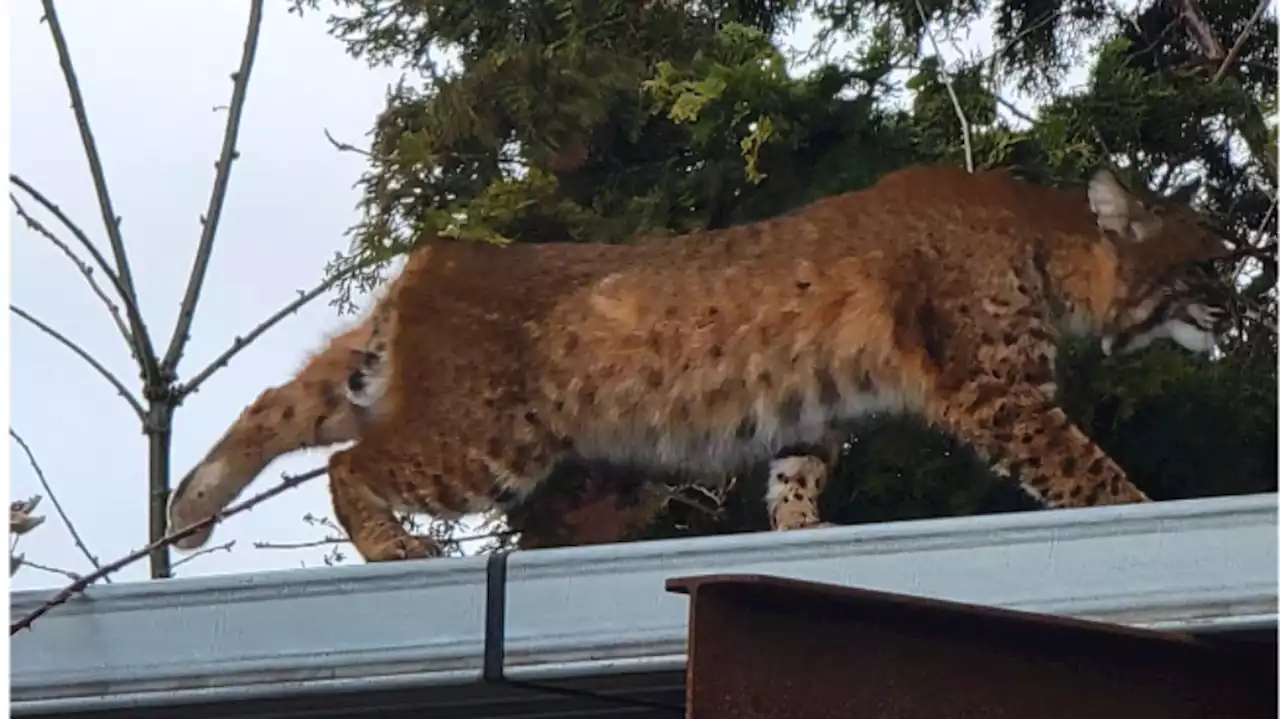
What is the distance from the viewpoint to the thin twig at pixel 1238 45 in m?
2.61

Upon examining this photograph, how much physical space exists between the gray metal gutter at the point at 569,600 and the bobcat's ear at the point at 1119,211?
2.70 feet

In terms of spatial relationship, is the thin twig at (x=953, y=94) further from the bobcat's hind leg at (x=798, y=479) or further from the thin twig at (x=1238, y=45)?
the bobcat's hind leg at (x=798, y=479)

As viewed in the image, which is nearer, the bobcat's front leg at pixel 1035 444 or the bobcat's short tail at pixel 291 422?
the bobcat's front leg at pixel 1035 444

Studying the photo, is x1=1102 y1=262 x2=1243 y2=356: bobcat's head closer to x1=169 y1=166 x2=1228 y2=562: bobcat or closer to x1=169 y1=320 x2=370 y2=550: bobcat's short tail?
x1=169 y1=166 x2=1228 y2=562: bobcat

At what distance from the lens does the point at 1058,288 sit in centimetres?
241

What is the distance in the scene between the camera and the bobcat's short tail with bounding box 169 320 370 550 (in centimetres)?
239

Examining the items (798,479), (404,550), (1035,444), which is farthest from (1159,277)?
(404,550)

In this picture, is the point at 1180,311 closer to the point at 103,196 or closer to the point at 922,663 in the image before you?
the point at 922,663

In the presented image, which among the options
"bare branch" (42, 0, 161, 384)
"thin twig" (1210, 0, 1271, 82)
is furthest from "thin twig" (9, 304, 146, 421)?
"thin twig" (1210, 0, 1271, 82)

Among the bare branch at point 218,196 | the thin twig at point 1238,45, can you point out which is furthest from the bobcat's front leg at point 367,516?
the thin twig at point 1238,45

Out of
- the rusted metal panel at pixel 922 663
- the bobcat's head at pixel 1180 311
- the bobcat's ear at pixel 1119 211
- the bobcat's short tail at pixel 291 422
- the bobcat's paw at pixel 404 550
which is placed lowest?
the rusted metal panel at pixel 922 663

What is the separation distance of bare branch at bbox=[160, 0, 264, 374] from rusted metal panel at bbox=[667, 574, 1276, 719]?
129 cm

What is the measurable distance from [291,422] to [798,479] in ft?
2.21

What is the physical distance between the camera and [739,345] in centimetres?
236
